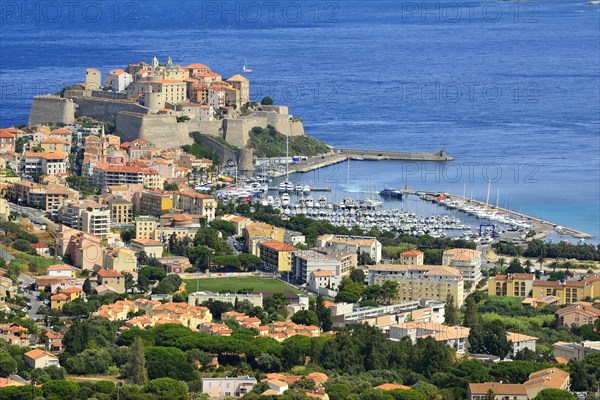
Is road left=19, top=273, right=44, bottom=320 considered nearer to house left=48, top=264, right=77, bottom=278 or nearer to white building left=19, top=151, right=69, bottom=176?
house left=48, top=264, right=77, bottom=278

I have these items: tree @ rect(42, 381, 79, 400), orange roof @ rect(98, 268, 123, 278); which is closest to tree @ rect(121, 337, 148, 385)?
tree @ rect(42, 381, 79, 400)

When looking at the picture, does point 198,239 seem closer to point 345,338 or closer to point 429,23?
point 345,338

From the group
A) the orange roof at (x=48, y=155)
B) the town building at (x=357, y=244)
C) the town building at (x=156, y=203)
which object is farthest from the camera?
the orange roof at (x=48, y=155)

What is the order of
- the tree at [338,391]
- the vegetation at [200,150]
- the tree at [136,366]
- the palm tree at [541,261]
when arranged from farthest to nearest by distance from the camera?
the vegetation at [200,150] → the palm tree at [541,261] → the tree at [136,366] → the tree at [338,391]

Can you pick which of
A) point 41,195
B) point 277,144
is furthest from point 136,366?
point 277,144

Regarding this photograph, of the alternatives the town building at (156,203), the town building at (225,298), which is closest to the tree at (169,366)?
the town building at (225,298)

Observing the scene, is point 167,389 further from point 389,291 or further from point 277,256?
point 277,256

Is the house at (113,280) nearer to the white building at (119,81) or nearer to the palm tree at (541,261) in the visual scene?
the palm tree at (541,261)
